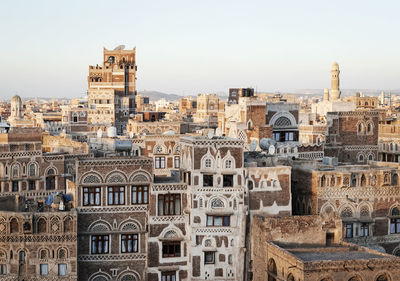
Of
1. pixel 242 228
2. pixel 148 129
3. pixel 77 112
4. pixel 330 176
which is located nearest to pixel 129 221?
pixel 242 228

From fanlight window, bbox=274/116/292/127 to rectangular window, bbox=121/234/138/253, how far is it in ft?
79.3

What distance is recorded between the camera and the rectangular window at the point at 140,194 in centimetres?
3875

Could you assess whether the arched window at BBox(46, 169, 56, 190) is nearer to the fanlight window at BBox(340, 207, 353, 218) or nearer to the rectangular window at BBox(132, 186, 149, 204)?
the rectangular window at BBox(132, 186, 149, 204)

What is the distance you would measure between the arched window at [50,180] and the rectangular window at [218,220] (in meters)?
14.8

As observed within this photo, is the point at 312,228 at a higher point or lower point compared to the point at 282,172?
lower

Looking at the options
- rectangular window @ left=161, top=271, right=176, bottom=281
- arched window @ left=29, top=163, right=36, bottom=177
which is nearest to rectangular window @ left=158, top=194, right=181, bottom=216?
rectangular window @ left=161, top=271, right=176, bottom=281

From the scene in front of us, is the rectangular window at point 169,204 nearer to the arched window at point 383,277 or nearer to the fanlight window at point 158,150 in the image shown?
the arched window at point 383,277

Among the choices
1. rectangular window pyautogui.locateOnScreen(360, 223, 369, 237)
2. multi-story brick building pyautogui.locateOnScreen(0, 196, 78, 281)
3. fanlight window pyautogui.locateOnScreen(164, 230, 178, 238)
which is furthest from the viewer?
rectangular window pyautogui.locateOnScreen(360, 223, 369, 237)

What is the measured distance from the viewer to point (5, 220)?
1415 inches

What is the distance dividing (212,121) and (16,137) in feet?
197

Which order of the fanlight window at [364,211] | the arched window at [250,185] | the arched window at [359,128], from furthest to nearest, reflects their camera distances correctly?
the arched window at [359,128]
the fanlight window at [364,211]
the arched window at [250,185]

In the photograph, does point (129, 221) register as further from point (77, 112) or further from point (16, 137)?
point (77, 112)

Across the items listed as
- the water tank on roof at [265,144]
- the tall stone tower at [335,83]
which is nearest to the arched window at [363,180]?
the water tank on roof at [265,144]

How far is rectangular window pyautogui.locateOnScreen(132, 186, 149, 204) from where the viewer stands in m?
38.8
